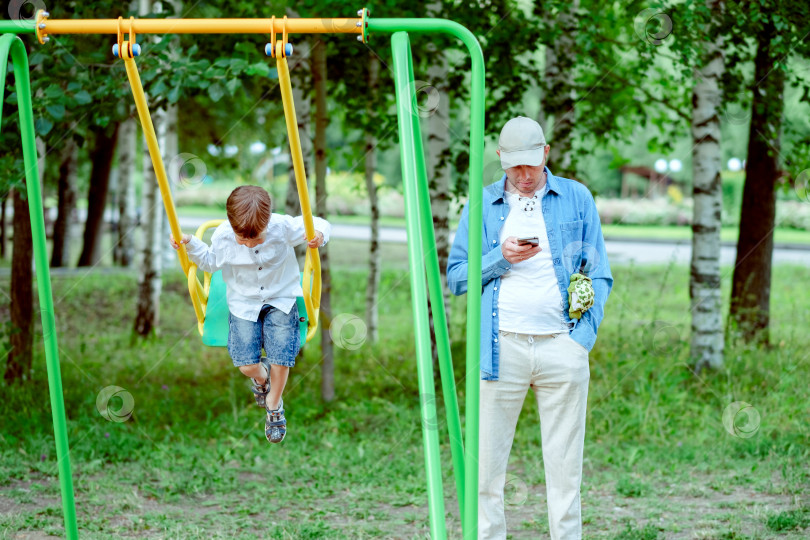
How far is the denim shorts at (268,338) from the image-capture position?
11.5ft

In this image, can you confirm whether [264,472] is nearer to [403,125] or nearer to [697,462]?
[697,462]

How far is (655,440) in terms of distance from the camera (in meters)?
5.75

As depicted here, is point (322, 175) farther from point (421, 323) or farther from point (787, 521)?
point (421, 323)

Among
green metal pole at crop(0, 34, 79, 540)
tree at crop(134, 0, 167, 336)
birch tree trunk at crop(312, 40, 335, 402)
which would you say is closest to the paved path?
tree at crop(134, 0, 167, 336)

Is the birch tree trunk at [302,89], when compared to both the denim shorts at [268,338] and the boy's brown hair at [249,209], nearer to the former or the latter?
the denim shorts at [268,338]

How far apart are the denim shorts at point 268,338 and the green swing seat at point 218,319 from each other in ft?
0.16

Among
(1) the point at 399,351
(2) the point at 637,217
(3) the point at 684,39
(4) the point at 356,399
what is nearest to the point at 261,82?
(1) the point at 399,351

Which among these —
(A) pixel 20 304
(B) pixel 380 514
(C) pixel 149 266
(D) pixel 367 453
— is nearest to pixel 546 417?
(B) pixel 380 514

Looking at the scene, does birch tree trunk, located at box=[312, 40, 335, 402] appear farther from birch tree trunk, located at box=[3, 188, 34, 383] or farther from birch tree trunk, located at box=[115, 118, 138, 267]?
birch tree trunk, located at box=[115, 118, 138, 267]

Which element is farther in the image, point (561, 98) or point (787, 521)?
point (561, 98)

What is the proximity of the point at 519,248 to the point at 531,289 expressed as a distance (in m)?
Result: 0.23

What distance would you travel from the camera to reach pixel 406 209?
2617 millimetres

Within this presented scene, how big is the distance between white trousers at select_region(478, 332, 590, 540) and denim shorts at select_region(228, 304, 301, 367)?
800mm

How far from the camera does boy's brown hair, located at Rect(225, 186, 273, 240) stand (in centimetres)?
315
